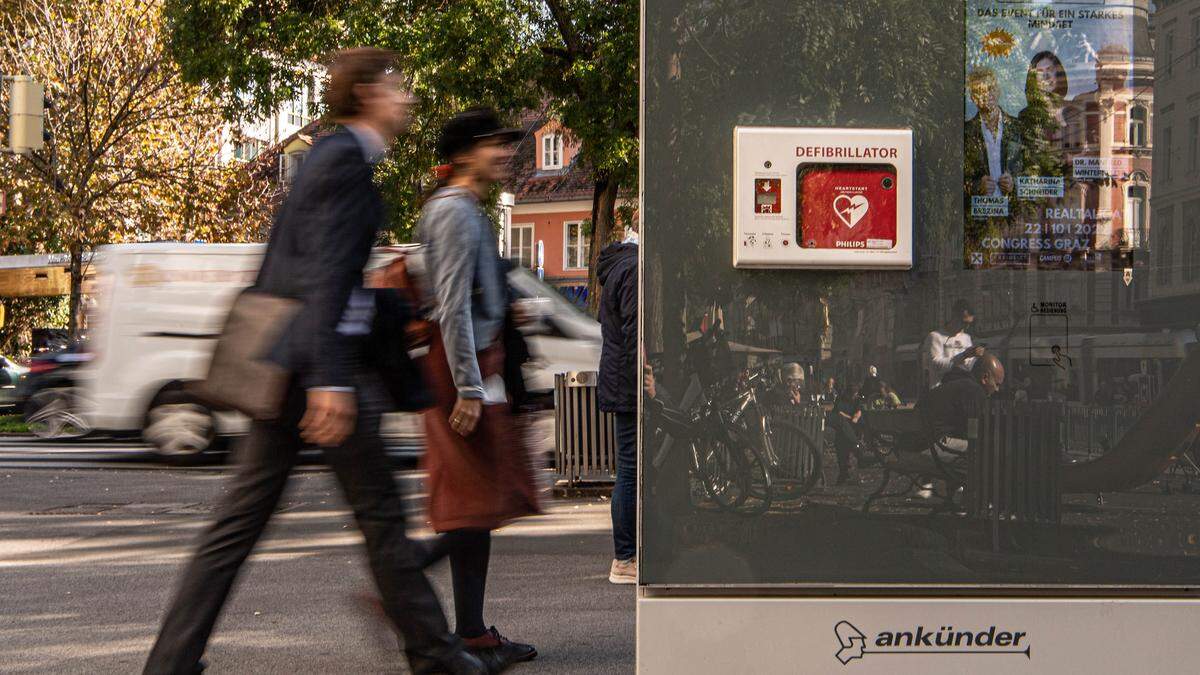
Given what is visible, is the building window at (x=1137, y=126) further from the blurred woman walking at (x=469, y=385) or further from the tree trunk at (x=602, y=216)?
the tree trunk at (x=602, y=216)

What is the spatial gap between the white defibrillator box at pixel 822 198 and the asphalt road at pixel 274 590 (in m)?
1.94

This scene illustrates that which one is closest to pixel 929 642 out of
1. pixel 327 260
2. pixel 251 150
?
pixel 327 260

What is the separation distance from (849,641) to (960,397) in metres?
0.55

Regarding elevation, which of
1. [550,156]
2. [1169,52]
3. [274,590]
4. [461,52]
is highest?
[550,156]

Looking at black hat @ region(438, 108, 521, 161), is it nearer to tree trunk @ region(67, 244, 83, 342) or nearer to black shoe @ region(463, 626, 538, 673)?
black shoe @ region(463, 626, 538, 673)

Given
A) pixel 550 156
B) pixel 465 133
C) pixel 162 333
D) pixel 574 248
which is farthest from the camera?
pixel 550 156

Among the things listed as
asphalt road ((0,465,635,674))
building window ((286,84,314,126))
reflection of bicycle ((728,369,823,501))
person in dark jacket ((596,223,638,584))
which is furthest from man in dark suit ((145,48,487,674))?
building window ((286,84,314,126))

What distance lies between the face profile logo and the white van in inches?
391

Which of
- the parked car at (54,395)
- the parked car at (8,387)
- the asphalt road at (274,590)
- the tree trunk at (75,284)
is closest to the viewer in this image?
the asphalt road at (274,590)

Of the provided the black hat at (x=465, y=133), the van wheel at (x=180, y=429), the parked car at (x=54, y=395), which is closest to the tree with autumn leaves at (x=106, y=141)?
the parked car at (x=54, y=395)

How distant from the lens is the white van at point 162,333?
43.0 feet

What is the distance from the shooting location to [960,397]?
2.86 metres

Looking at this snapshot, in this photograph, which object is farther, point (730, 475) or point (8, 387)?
point (8, 387)

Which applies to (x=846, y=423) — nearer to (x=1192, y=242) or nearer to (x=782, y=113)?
(x=782, y=113)
